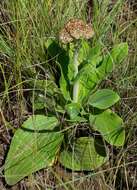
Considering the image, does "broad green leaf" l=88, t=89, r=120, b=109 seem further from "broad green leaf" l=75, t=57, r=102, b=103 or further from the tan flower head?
the tan flower head

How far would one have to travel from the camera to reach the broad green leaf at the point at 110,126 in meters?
1.23

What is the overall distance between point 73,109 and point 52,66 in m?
0.22

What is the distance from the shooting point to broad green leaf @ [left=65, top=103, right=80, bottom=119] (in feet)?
4.08

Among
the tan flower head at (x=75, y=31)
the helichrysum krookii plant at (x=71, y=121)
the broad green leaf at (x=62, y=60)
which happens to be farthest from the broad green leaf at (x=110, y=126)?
the tan flower head at (x=75, y=31)

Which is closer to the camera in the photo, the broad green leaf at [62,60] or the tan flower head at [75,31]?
the tan flower head at [75,31]

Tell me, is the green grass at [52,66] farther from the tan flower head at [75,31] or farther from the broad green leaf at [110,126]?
the tan flower head at [75,31]

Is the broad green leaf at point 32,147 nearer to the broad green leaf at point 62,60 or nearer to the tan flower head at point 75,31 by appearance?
the broad green leaf at point 62,60

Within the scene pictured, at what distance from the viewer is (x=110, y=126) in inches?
49.4

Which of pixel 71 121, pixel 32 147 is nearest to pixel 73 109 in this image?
pixel 71 121

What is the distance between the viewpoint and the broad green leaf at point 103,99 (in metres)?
1.23

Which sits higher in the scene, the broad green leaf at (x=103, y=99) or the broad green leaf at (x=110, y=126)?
the broad green leaf at (x=103, y=99)

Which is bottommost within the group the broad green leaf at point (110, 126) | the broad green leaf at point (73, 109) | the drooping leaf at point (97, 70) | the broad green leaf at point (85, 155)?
the broad green leaf at point (85, 155)

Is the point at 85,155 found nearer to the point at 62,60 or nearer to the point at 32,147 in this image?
the point at 32,147

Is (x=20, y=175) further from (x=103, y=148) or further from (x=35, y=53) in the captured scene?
(x=35, y=53)
